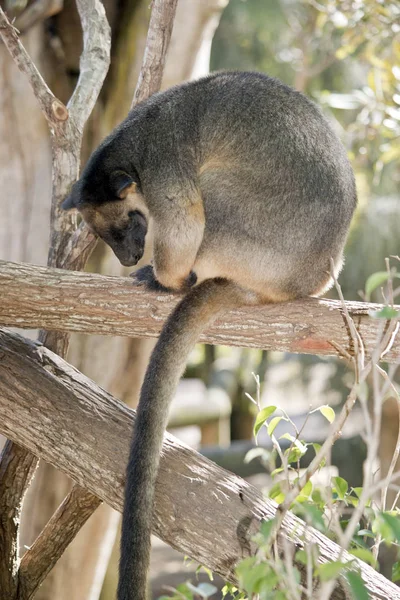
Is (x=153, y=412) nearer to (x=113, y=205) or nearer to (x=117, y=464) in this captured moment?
(x=117, y=464)

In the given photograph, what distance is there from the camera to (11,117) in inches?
194

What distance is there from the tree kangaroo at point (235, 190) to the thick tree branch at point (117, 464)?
55cm

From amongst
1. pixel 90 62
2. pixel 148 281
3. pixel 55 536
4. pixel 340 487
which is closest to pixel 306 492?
pixel 340 487

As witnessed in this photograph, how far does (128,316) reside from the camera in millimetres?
2828

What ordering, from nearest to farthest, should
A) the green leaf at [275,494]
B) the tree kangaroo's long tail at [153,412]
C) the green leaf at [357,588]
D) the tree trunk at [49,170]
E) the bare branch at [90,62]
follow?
the green leaf at [357,588], the tree kangaroo's long tail at [153,412], the green leaf at [275,494], the bare branch at [90,62], the tree trunk at [49,170]

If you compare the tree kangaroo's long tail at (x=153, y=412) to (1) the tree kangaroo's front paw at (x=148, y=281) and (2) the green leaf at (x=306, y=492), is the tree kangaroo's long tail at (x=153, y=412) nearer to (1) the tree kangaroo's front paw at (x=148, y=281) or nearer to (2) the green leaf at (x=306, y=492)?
(1) the tree kangaroo's front paw at (x=148, y=281)

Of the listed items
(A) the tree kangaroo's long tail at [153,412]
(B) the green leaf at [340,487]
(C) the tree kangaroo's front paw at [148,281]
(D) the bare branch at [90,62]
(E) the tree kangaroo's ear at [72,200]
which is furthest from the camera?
(D) the bare branch at [90,62]

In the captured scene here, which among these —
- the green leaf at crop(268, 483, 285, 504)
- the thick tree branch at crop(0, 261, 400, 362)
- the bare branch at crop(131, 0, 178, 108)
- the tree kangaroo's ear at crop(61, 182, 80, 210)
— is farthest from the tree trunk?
the green leaf at crop(268, 483, 285, 504)

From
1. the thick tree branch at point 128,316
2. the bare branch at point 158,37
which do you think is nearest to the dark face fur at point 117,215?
the thick tree branch at point 128,316

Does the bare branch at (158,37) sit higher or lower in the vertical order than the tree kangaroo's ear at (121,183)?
higher

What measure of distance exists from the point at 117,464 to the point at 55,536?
2.39ft

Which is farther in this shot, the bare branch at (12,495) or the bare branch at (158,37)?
the bare branch at (158,37)

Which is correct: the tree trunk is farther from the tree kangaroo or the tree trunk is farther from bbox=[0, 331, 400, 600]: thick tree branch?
bbox=[0, 331, 400, 600]: thick tree branch

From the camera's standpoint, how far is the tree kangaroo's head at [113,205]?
319 cm
